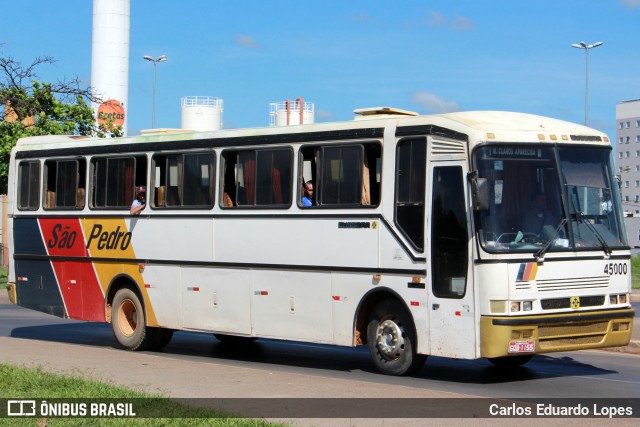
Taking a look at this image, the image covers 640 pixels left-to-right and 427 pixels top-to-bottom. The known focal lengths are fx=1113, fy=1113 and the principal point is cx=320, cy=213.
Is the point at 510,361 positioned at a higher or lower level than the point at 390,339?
lower

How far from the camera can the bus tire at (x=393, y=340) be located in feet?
46.1

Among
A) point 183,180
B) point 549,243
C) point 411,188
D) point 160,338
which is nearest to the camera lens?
point 549,243

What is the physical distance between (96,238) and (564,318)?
870 centimetres

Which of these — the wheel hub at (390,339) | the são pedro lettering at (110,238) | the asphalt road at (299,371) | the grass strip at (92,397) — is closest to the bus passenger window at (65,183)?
the são pedro lettering at (110,238)

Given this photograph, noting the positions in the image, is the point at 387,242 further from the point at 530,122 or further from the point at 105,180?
the point at 105,180

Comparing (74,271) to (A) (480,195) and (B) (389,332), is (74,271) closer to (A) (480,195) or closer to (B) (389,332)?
(B) (389,332)

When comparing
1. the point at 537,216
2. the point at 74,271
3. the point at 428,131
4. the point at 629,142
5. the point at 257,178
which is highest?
the point at 629,142

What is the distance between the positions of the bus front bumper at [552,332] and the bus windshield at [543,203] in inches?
32.1

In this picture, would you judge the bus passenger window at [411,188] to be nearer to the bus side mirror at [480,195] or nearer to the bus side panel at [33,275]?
the bus side mirror at [480,195]

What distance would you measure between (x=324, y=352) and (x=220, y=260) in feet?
9.29

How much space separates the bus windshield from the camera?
13.2m

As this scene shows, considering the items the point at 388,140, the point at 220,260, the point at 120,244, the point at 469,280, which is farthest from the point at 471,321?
the point at 120,244

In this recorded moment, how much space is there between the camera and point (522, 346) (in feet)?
42.5

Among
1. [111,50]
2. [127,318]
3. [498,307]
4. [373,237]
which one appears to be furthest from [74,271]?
[111,50]
